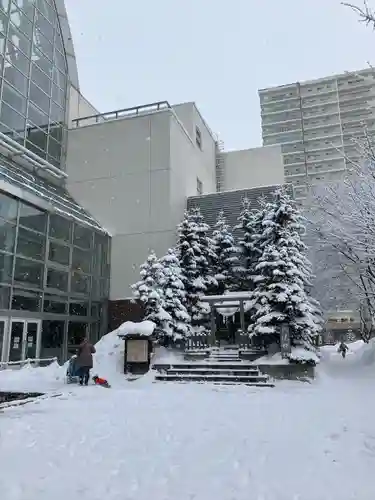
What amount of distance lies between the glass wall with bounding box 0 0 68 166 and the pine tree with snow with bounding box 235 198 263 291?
984cm

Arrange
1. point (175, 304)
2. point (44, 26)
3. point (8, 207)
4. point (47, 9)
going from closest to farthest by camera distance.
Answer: point (8, 207) < point (175, 304) < point (44, 26) < point (47, 9)

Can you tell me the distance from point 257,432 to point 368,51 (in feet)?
15.3

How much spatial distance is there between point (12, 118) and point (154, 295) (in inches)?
383

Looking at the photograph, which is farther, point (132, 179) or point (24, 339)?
point (132, 179)

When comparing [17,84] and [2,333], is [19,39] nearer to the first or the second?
[17,84]

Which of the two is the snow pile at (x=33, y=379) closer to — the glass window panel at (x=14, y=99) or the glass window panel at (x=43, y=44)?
the glass window panel at (x=14, y=99)

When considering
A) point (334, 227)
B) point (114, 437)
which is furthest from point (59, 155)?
point (114, 437)

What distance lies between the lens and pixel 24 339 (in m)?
14.3

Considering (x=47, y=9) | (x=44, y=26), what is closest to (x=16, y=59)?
(x=44, y=26)

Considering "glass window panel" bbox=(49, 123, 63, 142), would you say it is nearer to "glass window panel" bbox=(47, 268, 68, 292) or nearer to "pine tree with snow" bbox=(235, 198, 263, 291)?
"glass window panel" bbox=(47, 268, 68, 292)

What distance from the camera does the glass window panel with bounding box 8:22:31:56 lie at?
17750 millimetres

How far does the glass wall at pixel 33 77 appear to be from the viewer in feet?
56.7

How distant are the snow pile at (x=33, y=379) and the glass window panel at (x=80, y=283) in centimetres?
464

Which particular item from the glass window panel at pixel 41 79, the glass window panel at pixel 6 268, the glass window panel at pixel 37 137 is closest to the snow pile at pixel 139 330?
the glass window panel at pixel 6 268
